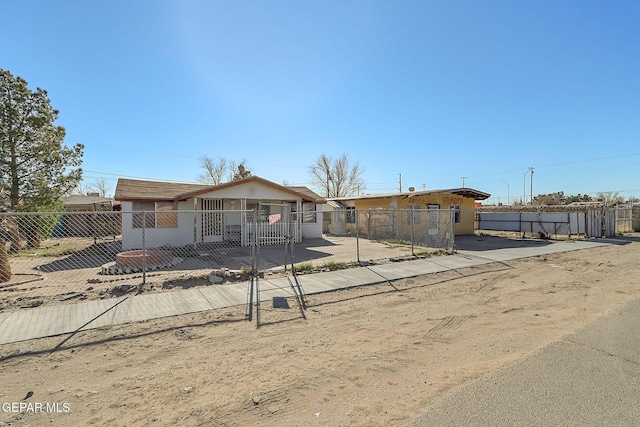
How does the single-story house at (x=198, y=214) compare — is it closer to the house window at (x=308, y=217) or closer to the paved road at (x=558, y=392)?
the house window at (x=308, y=217)

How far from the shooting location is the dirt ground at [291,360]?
9.88 feet

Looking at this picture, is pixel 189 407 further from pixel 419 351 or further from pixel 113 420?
pixel 419 351

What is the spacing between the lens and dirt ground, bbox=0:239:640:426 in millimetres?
3011

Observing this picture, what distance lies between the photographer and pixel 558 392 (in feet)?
10.4

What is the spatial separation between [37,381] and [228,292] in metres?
3.87

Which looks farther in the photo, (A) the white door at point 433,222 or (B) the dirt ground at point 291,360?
(A) the white door at point 433,222

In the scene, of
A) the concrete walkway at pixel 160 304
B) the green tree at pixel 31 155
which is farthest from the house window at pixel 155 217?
the concrete walkway at pixel 160 304

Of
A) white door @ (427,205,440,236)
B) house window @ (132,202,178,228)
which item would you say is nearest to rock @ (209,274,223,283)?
house window @ (132,202,178,228)

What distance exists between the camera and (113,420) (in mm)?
2889

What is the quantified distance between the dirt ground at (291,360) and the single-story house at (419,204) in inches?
566

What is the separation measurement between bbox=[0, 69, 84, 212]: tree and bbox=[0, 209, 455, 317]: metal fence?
1.45 meters

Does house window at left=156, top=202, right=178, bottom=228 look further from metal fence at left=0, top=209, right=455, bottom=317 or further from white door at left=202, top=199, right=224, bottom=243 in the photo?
white door at left=202, top=199, right=224, bottom=243

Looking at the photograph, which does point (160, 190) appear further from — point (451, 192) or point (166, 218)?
point (451, 192)

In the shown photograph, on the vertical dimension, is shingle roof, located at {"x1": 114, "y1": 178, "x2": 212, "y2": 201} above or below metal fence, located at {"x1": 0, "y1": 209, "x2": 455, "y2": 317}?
above
